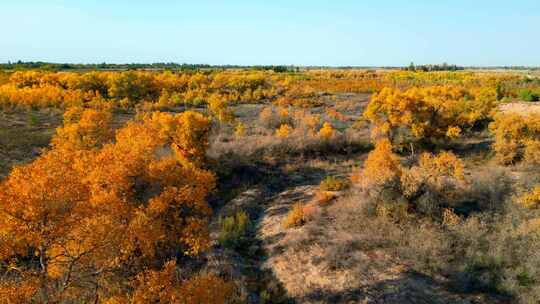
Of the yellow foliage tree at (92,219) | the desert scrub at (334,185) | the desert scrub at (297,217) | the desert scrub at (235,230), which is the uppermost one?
the yellow foliage tree at (92,219)

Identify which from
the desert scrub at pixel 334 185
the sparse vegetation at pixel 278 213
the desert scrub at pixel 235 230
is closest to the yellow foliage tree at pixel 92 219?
the sparse vegetation at pixel 278 213

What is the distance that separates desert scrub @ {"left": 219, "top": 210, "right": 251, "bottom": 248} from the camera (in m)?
15.6

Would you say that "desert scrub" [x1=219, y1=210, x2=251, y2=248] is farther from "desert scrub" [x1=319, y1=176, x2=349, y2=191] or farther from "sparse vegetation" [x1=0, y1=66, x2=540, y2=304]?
"desert scrub" [x1=319, y1=176, x2=349, y2=191]

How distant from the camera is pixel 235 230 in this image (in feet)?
53.4

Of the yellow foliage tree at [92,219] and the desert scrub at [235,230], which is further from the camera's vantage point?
the desert scrub at [235,230]

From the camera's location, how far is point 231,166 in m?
23.4

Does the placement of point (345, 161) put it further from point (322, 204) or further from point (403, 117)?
point (322, 204)

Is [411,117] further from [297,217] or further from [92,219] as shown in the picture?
[92,219]

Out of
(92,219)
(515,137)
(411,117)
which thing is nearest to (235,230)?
(92,219)

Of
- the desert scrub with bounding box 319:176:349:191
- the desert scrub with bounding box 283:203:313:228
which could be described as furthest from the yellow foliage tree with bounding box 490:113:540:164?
the desert scrub with bounding box 283:203:313:228

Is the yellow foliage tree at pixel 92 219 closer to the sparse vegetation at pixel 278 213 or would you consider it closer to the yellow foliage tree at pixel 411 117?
the sparse vegetation at pixel 278 213

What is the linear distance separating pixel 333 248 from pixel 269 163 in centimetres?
1150

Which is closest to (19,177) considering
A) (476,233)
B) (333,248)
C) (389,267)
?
(333,248)

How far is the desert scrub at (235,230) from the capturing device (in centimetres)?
1559
